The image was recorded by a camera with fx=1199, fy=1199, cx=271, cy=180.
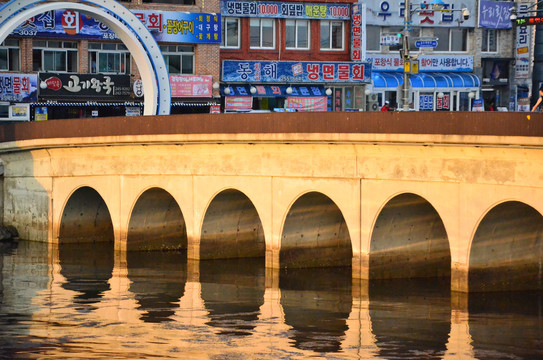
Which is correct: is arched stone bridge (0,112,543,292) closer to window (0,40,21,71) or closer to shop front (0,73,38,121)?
shop front (0,73,38,121)

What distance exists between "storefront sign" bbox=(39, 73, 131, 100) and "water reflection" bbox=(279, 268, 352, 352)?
2451 cm

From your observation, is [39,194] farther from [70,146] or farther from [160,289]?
[160,289]

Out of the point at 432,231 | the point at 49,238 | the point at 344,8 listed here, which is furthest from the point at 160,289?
the point at 344,8

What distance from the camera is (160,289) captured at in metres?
33.0

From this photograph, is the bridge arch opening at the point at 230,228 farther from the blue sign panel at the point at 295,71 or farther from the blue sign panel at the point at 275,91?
the blue sign panel at the point at 275,91

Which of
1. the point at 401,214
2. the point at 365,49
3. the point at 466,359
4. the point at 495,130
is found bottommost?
the point at 466,359

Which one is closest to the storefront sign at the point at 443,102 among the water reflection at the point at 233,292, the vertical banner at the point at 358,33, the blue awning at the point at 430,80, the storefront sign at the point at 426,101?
the storefront sign at the point at 426,101

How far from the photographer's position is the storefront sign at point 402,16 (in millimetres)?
66938

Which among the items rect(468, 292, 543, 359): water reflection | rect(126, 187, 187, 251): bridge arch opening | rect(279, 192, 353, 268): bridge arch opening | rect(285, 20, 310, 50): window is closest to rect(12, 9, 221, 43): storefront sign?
rect(285, 20, 310, 50): window

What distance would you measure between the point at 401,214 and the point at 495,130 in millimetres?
5302

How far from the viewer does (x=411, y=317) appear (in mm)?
28031

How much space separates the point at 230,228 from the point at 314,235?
3.58 m

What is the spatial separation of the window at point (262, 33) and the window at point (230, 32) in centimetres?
83

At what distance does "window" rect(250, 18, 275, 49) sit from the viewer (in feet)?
204
